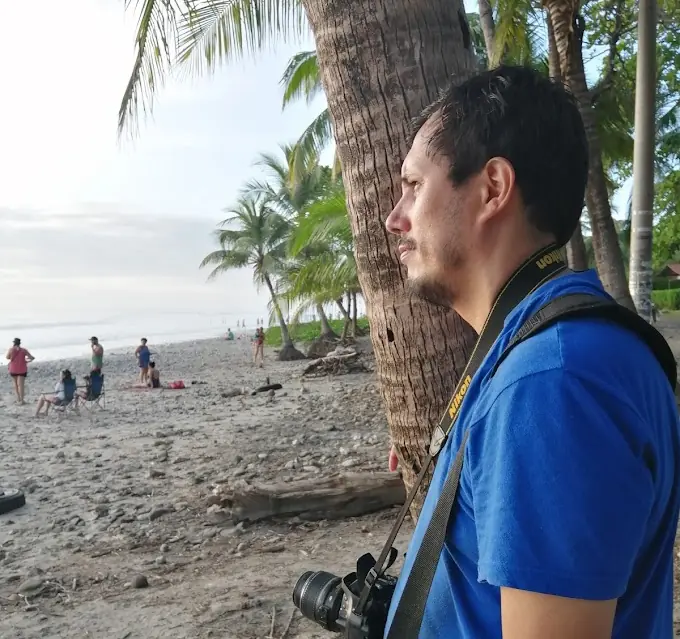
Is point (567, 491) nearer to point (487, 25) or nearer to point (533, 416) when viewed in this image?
point (533, 416)

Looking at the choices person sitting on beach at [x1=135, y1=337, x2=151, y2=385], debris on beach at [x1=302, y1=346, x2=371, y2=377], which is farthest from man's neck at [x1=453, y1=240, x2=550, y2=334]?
person sitting on beach at [x1=135, y1=337, x2=151, y2=385]

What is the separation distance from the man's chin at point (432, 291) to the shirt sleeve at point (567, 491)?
0.49m

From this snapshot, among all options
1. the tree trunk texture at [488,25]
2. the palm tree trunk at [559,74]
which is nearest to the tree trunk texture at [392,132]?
the palm tree trunk at [559,74]

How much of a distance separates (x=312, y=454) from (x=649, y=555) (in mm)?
7484

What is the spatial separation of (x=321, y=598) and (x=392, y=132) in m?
2.00

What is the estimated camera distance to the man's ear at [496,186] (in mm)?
1216

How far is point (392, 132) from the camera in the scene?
114 inches

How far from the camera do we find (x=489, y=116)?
125 centimetres

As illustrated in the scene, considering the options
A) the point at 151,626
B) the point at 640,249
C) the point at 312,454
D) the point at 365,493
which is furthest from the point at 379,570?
the point at 312,454

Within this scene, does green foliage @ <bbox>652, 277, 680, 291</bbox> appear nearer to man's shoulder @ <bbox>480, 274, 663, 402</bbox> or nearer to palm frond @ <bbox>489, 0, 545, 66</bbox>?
palm frond @ <bbox>489, 0, 545, 66</bbox>

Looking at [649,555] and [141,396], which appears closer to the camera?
[649,555]

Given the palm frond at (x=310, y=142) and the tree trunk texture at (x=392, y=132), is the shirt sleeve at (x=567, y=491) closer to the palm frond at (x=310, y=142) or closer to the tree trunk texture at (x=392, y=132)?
the tree trunk texture at (x=392, y=132)

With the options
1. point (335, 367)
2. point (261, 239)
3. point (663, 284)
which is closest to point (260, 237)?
point (261, 239)

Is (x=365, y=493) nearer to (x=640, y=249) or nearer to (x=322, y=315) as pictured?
(x=640, y=249)
